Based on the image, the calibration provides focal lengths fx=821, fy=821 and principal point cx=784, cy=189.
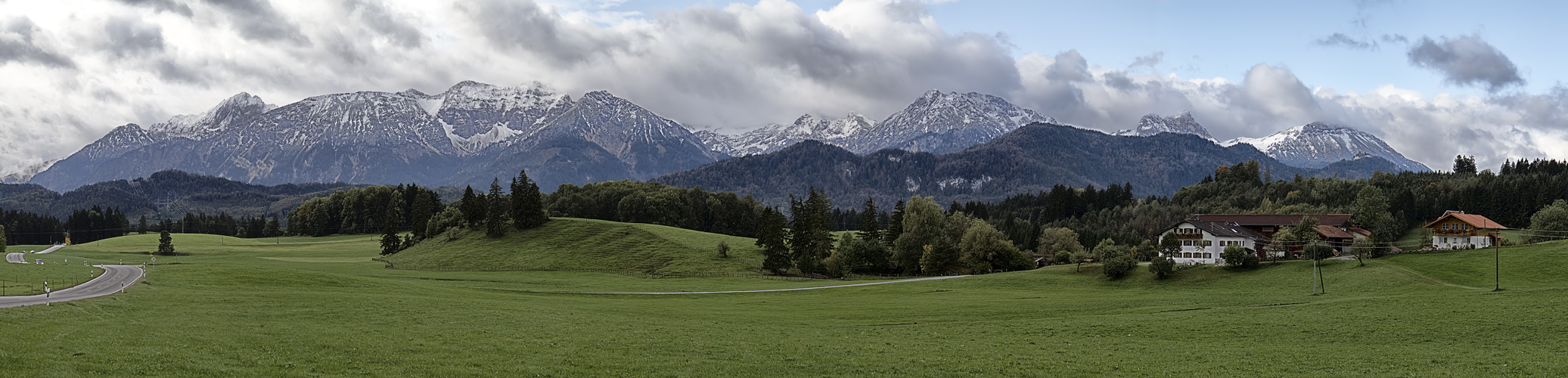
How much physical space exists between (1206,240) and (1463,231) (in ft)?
106

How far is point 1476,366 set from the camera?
27344 mm

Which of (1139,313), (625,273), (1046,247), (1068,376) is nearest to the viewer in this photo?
(1068,376)

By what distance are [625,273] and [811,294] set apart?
37.3 meters

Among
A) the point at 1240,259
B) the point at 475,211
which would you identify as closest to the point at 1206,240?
the point at 1240,259

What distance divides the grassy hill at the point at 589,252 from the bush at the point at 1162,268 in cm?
4926

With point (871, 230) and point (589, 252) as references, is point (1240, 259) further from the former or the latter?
point (589, 252)

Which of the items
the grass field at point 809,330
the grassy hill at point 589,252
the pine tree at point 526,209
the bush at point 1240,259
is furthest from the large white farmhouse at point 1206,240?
the pine tree at point 526,209

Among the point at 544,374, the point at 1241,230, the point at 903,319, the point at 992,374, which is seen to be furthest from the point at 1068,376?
the point at 1241,230

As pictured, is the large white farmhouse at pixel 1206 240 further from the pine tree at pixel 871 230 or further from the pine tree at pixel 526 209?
the pine tree at pixel 526 209

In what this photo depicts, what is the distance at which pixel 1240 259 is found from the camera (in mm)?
82625

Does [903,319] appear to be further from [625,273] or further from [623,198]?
[623,198]

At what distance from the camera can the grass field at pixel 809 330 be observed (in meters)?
26.6

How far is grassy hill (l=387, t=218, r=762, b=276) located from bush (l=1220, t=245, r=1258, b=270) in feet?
183

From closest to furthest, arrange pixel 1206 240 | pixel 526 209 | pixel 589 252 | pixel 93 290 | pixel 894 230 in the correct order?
pixel 93 290 → pixel 1206 240 → pixel 894 230 → pixel 589 252 → pixel 526 209
